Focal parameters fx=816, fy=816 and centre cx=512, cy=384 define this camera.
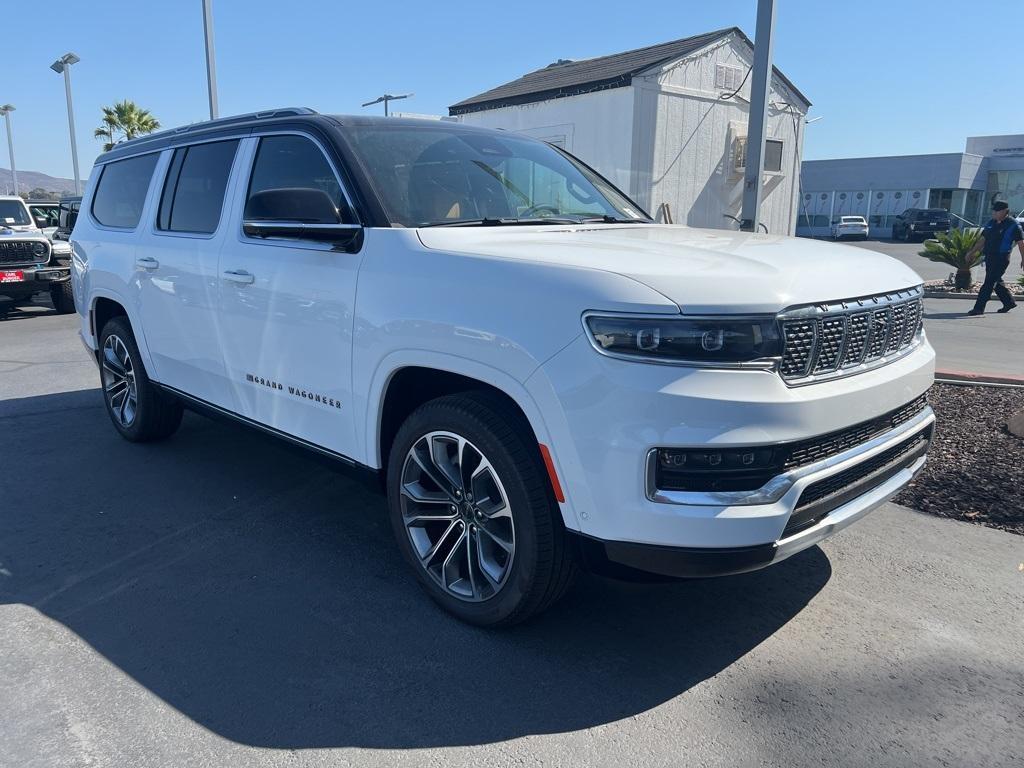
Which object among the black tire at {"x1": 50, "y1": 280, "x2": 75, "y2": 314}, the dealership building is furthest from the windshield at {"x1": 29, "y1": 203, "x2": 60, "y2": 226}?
the dealership building

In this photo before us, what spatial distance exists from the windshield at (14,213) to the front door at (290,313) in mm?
12705

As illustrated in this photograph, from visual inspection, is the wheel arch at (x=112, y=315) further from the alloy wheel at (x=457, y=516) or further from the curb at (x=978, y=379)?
the curb at (x=978, y=379)

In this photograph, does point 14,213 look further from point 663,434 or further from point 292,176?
point 663,434

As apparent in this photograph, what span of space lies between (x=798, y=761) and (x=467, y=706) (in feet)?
3.51

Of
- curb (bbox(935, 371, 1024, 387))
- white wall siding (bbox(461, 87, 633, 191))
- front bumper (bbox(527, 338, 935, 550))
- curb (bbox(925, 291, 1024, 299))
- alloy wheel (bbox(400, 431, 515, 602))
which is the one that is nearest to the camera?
front bumper (bbox(527, 338, 935, 550))

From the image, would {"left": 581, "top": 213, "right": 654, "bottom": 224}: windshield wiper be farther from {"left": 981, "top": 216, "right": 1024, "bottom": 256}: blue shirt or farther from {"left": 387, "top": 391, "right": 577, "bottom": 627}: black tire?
{"left": 981, "top": 216, "right": 1024, "bottom": 256}: blue shirt

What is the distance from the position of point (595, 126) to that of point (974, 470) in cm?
959

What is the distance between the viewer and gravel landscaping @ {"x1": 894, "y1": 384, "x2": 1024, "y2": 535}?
4.43 meters

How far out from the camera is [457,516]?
10.8 ft

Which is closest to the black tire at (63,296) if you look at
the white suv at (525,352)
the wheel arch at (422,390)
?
the white suv at (525,352)

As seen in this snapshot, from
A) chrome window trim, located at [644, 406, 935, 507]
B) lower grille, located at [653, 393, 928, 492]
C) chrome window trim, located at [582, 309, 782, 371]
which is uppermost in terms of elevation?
chrome window trim, located at [582, 309, 782, 371]

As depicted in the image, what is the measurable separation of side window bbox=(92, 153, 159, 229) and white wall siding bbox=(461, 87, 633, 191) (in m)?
7.66

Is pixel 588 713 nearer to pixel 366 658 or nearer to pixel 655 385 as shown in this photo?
pixel 366 658

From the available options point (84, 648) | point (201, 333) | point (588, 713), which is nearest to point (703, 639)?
point (588, 713)
